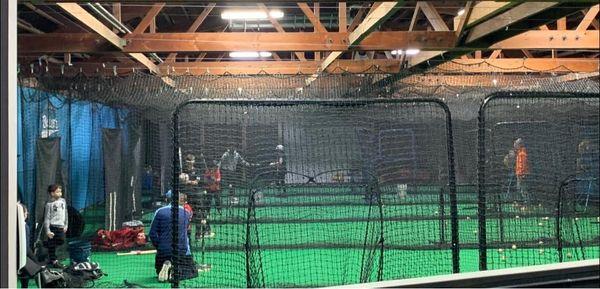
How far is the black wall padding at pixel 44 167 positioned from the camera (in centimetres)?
701

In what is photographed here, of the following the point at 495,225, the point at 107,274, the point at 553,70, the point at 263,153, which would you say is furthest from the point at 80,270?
the point at 553,70

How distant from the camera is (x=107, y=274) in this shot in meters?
6.77

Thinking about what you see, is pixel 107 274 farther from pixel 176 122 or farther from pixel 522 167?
pixel 522 167

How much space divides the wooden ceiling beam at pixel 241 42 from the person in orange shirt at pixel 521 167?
1.68 meters

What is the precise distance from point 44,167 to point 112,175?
61.7 inches

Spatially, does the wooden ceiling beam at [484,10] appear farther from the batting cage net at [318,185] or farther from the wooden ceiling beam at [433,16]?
the batting cage net at [318,185]

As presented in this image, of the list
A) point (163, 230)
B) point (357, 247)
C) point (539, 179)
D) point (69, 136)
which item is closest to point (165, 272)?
point (163, 230)

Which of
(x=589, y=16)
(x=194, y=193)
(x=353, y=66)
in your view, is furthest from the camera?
(x=353, y=66)

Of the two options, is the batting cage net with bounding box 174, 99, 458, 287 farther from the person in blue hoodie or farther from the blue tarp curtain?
the blue tarp curtain

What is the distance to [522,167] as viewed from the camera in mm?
6637

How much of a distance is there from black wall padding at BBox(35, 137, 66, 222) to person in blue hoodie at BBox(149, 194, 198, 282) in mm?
1645

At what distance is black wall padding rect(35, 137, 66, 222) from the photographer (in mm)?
7012

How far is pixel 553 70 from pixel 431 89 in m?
2.13

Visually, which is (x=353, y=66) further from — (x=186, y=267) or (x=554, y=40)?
(x=186, y=267)
